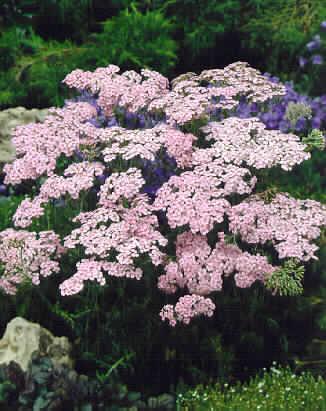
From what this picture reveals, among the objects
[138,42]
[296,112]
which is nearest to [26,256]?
[296,112]

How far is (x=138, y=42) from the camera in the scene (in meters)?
6.93

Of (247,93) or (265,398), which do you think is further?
(247,93)

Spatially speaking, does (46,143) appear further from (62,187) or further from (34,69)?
(34,69)

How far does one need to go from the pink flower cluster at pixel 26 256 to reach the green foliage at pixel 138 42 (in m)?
3.29

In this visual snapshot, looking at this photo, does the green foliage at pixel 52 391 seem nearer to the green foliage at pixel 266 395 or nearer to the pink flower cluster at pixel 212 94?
the green foliage at pixel 266 395

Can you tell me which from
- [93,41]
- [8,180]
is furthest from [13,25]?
[8,180]

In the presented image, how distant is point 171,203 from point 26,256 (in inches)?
31.0

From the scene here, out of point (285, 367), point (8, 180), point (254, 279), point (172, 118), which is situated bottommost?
point (285, 367)

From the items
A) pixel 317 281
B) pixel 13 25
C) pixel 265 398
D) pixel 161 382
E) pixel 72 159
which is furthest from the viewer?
pixel 13 25

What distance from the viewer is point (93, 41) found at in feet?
25.8

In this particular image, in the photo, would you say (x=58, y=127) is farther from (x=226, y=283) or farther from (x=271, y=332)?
(x=271, y=332)

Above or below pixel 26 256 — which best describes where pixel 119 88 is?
above

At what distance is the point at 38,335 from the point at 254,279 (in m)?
Result: 1.10

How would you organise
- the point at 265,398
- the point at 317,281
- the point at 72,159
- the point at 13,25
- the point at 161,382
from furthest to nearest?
the point at 13,25
the point at 72,159
the point at 317,281
the point at 161,382
the point at 265,398
